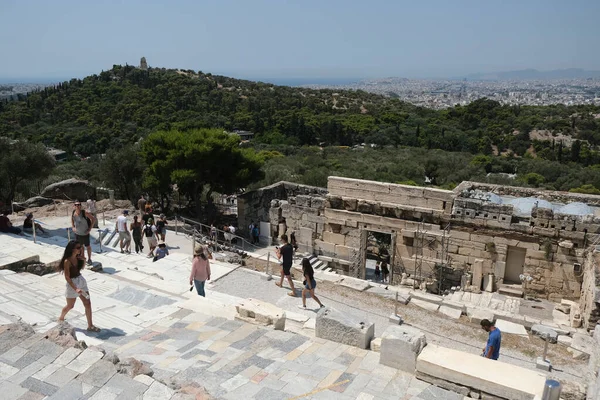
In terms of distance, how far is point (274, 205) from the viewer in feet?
68.5

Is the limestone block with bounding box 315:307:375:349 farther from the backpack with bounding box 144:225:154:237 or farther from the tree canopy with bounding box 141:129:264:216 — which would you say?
the tree canopy with bounding box 141:129:264:216

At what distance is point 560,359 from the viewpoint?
10.6 metres

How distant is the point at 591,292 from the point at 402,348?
827 centimetres

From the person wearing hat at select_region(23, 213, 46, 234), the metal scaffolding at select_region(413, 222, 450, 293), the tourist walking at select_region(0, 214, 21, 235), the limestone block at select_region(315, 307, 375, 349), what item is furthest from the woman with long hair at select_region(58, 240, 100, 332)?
the metal scaffolding at select_region(413, 222, 450, 293)

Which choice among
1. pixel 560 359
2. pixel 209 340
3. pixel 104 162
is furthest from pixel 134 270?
pixel 104 162

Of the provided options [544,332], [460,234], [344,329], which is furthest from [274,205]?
[344,329]

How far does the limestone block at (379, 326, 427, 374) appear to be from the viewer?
6840 mm

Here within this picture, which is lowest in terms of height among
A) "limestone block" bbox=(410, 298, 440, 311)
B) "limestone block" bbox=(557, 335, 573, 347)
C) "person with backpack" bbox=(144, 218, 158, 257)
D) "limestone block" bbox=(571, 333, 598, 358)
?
"limestone block" bbox=(410, 298, 440, 311)

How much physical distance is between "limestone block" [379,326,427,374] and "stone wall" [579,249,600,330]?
7348mm

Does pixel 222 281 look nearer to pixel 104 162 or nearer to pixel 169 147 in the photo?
pixel 169 147

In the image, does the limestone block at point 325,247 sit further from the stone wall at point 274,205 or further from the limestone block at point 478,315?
Answer: the limestone block at point 478,315

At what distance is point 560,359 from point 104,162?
25078mm

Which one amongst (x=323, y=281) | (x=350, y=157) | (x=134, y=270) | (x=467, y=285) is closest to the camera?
(x=134, y=270)

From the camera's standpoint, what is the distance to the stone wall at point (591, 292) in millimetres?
12002
